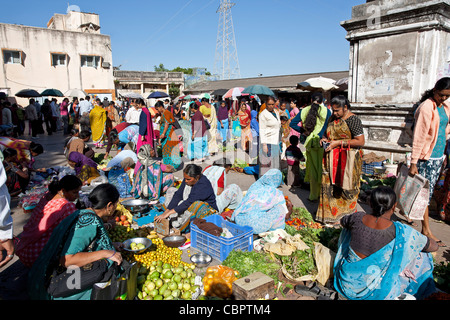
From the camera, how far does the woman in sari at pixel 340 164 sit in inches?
162

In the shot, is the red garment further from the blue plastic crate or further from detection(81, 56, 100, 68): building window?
detection(81, 56, 100, 68): building window

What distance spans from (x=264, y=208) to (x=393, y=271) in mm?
1840

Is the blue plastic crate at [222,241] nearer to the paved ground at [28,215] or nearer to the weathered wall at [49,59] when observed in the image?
the paved ground at [28,215]

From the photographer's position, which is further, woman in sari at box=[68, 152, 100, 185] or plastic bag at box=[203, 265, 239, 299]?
woman in sari at box=[68, 152, 100, 185]

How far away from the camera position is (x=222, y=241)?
3588 mm

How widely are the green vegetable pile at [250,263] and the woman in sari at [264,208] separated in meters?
0.65

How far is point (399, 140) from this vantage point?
6.84 metres

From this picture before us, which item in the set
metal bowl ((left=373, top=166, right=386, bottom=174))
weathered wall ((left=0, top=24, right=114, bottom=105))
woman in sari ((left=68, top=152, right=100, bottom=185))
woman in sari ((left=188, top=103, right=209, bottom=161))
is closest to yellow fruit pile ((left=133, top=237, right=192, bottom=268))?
woman in sari ((left=68, top=152, right=100, bottom=185))

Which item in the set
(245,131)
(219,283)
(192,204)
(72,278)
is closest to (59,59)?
(245,131)

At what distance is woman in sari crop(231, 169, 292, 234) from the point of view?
418 cm

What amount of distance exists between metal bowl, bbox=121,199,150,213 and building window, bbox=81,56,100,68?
71.2 ft

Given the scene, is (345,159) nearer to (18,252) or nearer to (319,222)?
(319,222)
